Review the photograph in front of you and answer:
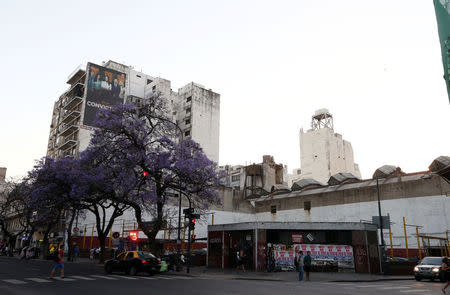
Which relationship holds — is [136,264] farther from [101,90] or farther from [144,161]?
[101,90]

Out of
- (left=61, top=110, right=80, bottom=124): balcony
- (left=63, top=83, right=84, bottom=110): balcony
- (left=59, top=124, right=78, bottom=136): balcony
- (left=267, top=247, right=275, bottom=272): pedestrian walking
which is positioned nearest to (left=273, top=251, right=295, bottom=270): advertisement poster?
(left=267, top=247, right=275, bottom=272): pedestrian walking

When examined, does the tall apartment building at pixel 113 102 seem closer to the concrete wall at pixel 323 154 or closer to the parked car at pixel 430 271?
the concrete wall at pixel 323 154

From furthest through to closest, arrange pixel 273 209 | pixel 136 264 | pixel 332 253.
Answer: pixel 273 209, pixel 332 253, pixel 136 264

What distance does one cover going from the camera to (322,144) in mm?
76500

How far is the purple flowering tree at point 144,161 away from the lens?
25.3m

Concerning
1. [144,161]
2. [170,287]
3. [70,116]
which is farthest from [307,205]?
[70,116]

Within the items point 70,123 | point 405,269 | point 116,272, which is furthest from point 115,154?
point 70,123

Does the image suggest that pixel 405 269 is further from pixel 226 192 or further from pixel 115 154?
pixel 226 192

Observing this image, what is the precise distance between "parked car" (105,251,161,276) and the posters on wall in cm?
934

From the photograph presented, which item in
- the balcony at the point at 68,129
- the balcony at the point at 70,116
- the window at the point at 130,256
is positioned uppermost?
the balcony at the point at 70,116

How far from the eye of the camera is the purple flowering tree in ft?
83.1

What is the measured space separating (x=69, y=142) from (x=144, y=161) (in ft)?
144

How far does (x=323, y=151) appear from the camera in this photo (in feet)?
251

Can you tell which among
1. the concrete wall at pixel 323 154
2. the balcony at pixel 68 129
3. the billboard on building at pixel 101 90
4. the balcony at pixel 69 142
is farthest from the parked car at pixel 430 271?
the balcony at pixel 68 129
